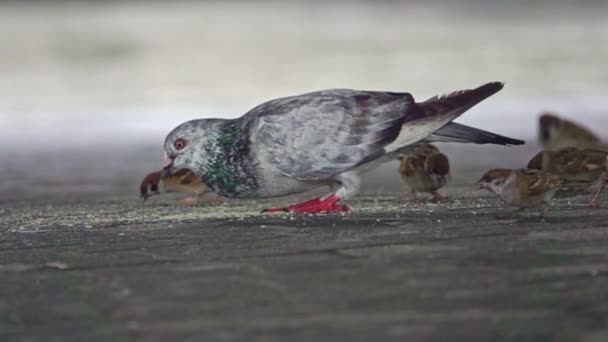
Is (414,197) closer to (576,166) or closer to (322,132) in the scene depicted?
(576,166)

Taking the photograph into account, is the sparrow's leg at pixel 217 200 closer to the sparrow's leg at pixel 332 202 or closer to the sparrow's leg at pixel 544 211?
the sparrow's leg at pixel 332 202

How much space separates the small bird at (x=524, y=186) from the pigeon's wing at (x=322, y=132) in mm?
589

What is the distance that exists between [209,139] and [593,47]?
18608mm

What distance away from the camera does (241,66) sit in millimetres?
22594

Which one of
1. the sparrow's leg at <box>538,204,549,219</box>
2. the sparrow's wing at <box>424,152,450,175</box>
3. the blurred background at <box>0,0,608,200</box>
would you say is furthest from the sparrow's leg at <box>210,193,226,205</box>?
the sparrow's leg at <box>538,204,549,219</box>

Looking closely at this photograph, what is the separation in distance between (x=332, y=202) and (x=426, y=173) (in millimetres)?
1096

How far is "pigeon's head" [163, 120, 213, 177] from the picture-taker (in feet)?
23.3

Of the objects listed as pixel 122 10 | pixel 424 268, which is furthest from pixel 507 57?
pixel 424 268

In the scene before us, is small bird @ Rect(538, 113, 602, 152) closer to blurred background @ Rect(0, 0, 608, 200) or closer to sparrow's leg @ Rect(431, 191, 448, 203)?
blurred background @ Rect(0, 0, 608, 200)

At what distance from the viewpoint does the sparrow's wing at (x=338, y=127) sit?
22.8ft

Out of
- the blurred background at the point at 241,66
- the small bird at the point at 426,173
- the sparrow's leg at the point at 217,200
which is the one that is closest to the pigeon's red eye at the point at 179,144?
the sparrow's leg at the point at 217,200

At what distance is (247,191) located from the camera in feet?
23.1

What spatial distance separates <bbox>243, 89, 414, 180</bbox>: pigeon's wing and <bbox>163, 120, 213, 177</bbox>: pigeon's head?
259 millimetres

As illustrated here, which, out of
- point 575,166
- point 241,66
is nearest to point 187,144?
point 575,166
